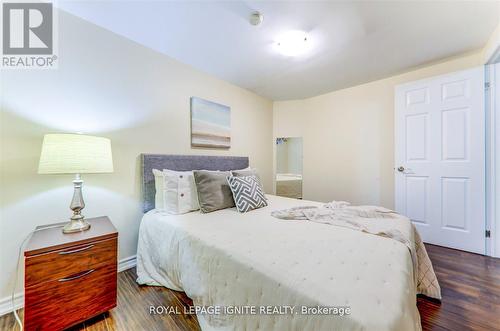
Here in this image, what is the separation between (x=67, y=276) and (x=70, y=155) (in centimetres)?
76

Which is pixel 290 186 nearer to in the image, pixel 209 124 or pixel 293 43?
pixel 209 124

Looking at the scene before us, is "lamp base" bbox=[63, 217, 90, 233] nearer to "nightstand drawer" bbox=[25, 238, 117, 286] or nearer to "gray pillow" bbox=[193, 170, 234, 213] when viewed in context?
"nightstand drawer" bbox=[25, 238, 117, 286]

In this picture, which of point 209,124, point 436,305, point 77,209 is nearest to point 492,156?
point 436,305

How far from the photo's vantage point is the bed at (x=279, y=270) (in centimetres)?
75

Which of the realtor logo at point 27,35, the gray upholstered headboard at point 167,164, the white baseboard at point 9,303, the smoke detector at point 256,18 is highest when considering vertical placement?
the smoke detector at point 256,18

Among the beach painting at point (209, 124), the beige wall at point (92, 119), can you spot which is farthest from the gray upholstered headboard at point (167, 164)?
the beach painting at point (209, 124)

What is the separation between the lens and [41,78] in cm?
155

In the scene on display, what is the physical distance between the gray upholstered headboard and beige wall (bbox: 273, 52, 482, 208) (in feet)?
5.77

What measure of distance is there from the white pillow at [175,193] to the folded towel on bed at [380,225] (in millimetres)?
833

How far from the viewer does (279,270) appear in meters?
0.95

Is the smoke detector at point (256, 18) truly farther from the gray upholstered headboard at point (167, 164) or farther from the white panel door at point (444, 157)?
the white panel door at point (444, 157)

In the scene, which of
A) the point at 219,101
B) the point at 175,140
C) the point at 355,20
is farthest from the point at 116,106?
the point at 355,20

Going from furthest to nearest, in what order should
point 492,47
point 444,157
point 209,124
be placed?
point 209,124 → point 444,157 → point 492,47

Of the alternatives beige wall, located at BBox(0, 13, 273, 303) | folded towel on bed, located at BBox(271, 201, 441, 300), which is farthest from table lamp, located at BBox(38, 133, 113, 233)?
folded towel on bed, located at BBox(271, 201, 441, 300)
